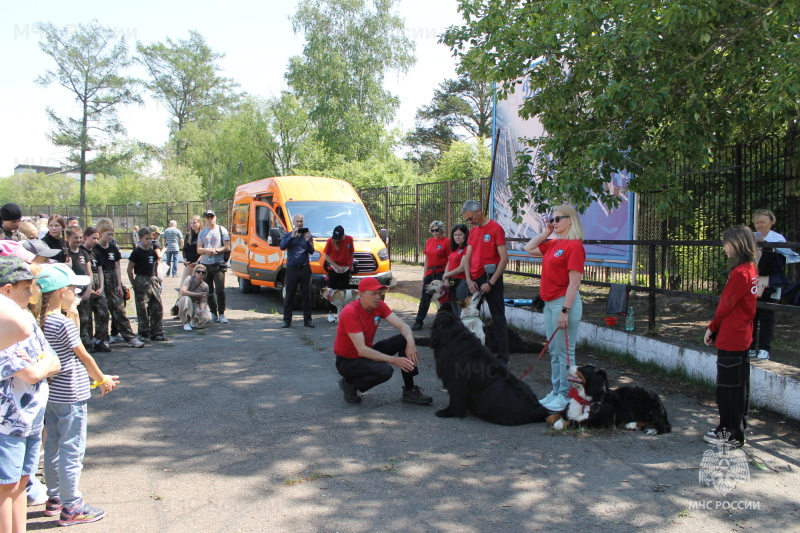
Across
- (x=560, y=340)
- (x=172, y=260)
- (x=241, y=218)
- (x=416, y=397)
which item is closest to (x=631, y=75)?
(x=560, y=340)

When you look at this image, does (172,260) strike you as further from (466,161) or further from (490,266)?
(466,161)

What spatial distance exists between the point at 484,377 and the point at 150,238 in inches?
230

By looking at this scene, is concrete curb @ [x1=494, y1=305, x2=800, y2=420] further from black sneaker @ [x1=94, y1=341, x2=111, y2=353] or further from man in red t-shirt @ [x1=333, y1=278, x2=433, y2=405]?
black sneaker @ [x1=94, y1=341, x2=111, y2=353]

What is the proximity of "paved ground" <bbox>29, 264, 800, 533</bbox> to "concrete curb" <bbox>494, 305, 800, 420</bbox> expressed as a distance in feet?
1.26

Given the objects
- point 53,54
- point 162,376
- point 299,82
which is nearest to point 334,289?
point 162,376

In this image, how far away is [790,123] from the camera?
9.04 m

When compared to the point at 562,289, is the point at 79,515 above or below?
below

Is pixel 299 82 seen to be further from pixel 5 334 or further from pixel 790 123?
pixel 5 334

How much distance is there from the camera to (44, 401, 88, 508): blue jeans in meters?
3.62

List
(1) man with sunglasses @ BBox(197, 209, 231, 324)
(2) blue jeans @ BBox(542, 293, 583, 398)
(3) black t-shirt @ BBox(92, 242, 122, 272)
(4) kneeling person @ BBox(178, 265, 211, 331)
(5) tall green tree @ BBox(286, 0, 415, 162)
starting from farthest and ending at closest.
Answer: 1. (5) tall green tree @ BBox(286, 0, 415, 162)
2. (1) man with sunglasses @ BBox(197, 209, 231, 324)
3. (4) kneeling person @ BBox(178, 265, 211, 331)
4. (3) black t-shirt @ BBox(92, 242, 122, 272)
5. (2) blue jeans @ BBox(542, 293, 583, 398)

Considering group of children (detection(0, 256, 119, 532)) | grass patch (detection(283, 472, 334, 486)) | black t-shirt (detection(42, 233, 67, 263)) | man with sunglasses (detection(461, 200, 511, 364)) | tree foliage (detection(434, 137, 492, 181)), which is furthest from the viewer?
tree foliage (detection(434, 137, 492, 181))

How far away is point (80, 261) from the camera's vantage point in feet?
25.8

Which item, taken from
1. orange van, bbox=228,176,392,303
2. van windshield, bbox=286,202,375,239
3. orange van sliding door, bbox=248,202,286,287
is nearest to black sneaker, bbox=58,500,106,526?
orange van, bbox=228,176,392,303

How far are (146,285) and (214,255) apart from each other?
1572mm
